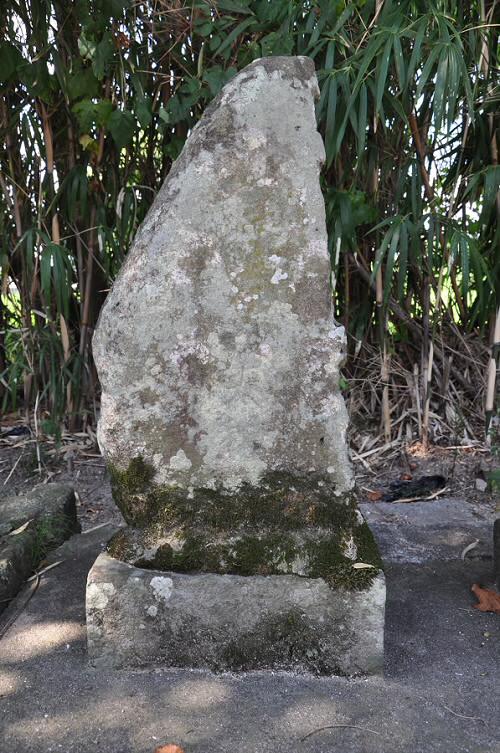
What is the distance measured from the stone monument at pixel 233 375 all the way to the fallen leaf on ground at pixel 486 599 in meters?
0.47

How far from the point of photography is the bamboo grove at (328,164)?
261 cm

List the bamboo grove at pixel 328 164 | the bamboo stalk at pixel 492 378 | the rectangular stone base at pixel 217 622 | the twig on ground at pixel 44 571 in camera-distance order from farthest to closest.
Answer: the bamboo stalk at pixel 492 378 < the bamboo grove at pixel 328 164 < the twig on ground at pixel 44 571 < the rectangular stone base at pixel 217 622

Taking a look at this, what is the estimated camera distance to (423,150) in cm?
292

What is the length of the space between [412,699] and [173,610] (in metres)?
0.56

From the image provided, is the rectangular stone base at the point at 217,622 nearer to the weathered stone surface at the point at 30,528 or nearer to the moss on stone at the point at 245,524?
the moss on stone at the point at 245,524

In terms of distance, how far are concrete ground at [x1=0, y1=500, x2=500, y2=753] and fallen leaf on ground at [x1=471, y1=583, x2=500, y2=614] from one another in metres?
A: 0.03

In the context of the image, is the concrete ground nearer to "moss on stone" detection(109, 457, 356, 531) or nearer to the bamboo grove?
"moss on stone" detection(109, 457, 356, 531)

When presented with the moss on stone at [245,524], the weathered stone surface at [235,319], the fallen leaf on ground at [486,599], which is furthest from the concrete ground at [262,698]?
the weathered stone surface at [235,319]

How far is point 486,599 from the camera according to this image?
2016mm

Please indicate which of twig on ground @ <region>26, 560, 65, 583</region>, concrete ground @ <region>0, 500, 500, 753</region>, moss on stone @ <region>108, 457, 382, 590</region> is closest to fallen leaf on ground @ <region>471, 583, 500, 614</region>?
concrete ground @ <region>0, 500, 500, 753</region>

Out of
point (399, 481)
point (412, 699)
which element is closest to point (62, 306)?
point (399, 481)

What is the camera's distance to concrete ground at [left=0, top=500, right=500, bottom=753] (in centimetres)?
146

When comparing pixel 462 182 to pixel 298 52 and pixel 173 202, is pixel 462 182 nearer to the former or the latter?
pixel 298 52

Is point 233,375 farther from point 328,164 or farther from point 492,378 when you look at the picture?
point 492,378
